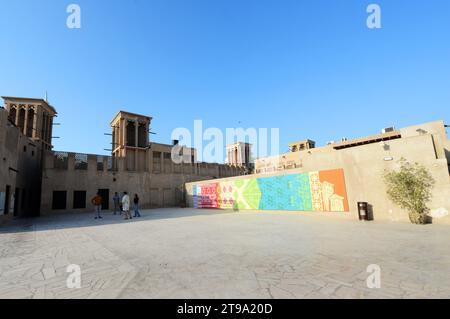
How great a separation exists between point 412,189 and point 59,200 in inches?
1122

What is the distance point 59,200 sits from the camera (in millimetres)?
23484

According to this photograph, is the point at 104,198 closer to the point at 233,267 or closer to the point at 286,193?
the point at 286,193

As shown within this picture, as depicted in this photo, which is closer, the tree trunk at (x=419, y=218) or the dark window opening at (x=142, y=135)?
the tree trunk at (x=419, y=218)

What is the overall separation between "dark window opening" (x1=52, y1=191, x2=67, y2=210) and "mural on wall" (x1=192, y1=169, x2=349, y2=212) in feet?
48.3

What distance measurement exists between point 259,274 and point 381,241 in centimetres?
473

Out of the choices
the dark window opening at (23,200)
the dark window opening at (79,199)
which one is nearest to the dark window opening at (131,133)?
the dark window opening at (79,199)

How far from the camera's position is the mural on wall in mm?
13406

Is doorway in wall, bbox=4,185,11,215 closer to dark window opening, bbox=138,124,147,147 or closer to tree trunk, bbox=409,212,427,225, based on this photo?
dark window opening, bbox=138,124,147,147

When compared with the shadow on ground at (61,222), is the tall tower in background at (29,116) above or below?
above

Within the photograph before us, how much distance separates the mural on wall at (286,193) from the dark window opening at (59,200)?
14.7m

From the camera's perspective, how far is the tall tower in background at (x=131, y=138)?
98.9 ft

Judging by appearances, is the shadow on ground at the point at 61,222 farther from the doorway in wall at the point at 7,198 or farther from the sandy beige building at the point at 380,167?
the sandy beige building at the point at 380,167
